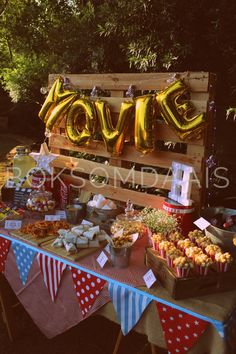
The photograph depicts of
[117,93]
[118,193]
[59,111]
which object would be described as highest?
[117,93]

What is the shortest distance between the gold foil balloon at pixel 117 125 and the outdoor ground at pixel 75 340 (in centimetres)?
186

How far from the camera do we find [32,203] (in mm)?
3535

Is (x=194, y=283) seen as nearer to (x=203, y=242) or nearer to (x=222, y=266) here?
(x=222, y=266)

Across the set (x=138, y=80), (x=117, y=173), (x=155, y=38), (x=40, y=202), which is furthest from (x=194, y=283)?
(x=155, y=38)

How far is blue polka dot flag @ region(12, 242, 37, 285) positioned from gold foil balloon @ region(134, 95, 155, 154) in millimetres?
→ 1422

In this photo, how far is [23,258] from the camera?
9.80ft

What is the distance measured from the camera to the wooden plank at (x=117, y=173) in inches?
137

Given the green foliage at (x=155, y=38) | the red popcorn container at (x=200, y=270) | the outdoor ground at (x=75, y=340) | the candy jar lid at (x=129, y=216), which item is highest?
the green foliage at (x=155, y=38)

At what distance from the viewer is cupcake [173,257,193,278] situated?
85.3 inches

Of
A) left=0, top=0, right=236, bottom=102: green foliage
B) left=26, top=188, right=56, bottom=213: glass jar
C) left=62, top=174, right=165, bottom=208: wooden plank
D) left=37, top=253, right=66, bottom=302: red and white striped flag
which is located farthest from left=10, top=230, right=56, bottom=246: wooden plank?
left=0, top=0, right=236, bottom=102: green foliage

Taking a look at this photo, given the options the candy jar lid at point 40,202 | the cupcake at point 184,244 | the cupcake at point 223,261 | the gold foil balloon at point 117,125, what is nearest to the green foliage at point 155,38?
the gold foil balloon at point 117,125

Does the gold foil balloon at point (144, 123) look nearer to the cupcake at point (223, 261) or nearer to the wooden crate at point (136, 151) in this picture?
the wooden crate at point (136, 151)

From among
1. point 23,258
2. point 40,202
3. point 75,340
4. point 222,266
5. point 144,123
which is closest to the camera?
point 222,266

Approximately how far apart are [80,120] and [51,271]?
74.7 inches
